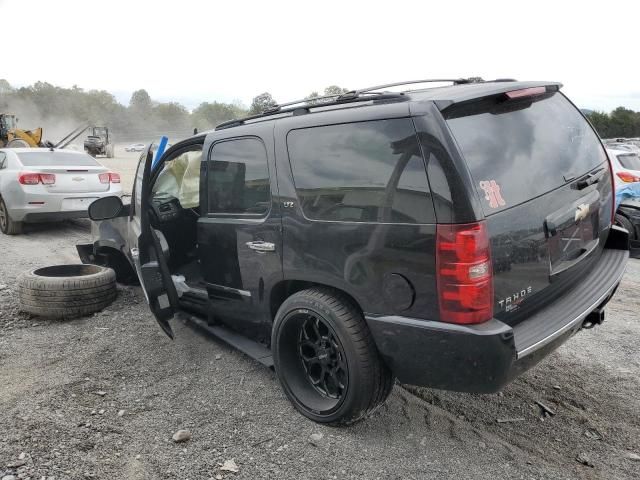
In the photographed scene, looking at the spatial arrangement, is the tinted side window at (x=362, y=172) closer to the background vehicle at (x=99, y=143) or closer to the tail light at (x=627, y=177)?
the tail light at (x=627, y=177)

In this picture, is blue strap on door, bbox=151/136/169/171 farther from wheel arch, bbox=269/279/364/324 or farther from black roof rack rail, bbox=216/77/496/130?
wheel arch, bbox=269/279/364/324

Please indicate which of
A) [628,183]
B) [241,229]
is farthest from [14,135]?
[628,183]

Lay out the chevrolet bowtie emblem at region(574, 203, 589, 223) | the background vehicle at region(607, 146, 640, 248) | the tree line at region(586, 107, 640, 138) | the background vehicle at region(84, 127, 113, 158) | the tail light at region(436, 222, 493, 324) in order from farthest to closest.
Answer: the tree line at region(586, 107, 640, 138) < the background vehicle at region(84, 127, 113, 158) < the background vehicle at region(607, 146, 640, 248) < the chevrolet bowtie emblem at region(574, 203, 589, 223) < the tail light at region(436, 222, 493, 324)

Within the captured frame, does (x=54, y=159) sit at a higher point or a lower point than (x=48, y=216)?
higher

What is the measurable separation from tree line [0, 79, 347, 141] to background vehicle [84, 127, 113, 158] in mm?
26721

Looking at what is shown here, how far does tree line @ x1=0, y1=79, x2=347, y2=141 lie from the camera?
71812 mm

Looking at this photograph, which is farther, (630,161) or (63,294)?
(630,161)

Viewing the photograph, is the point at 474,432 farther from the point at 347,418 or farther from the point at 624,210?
the point at 624,210

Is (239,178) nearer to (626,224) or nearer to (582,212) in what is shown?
(582,212)

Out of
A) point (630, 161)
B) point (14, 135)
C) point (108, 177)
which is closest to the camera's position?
point (630, 161)

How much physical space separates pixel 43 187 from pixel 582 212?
806 centimetres

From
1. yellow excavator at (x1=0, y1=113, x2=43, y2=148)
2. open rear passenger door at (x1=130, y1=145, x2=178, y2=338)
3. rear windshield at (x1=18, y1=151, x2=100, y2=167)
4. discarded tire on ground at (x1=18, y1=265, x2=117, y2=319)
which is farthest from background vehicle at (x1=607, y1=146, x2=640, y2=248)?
yellow excavator at (x1=0, y1=113, x2=43, y2=148)

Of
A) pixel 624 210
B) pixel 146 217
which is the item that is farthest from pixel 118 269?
pixel 624 210

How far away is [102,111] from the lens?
95.8 meters
